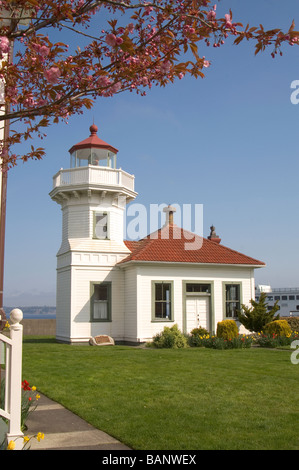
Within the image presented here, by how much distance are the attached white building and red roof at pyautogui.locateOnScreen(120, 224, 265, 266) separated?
0.05 m

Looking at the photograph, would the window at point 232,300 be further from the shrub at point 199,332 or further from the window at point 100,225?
the window at point 100,225

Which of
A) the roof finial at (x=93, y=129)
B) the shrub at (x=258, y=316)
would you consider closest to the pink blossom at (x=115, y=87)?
the shrub at (x=258, y=316)

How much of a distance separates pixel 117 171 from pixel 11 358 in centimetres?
1911

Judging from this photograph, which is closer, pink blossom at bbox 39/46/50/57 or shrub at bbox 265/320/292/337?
pink blossom at bbox 39/46/50/57

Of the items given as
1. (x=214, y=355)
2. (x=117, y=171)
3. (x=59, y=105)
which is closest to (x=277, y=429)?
(x=59, y=105)

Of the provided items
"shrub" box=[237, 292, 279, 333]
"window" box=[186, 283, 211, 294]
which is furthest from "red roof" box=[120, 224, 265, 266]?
"shrub" box=[237, 292, 279, 333]

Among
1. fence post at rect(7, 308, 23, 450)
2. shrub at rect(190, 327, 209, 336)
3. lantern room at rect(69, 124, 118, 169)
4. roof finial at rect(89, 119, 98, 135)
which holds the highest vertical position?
roof finial at rect(89, 119, 98, 135)

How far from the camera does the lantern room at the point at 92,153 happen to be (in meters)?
24.7

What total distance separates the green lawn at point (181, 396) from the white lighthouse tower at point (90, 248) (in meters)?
7.01

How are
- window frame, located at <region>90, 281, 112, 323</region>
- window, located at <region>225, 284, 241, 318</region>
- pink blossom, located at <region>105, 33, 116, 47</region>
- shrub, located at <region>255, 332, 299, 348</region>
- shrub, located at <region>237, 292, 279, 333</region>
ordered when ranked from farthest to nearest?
window, located at <region>225, 284, 241, 318</region>, window frame, located at <region>90, 281, 112, 323</region>, shrub, located at <region>237, 292, 279, 333</region>, shrub, located at <region>255, 332, 299, 348</region>, pink blossom, located at <region>105, 33, 116, 47</region>

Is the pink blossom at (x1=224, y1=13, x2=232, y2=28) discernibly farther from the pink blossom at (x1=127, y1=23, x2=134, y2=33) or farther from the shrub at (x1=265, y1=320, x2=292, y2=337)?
the shrub at (x1=265, y1=320, x2=292, y2=337)

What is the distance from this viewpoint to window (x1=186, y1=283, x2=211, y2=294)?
78.3ft

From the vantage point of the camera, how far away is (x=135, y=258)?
72.5ft
